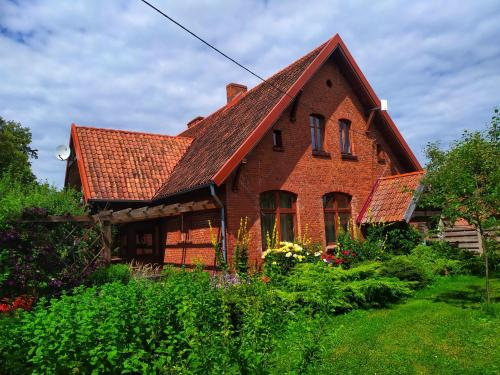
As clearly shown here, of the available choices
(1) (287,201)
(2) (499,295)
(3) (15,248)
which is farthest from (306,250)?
(3) (15,248)

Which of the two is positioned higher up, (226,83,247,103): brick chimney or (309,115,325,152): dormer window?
(226,83,247,103): brick chimney

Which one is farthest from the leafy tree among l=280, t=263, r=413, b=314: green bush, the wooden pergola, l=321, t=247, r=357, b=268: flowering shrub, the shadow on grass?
the wooden pergola

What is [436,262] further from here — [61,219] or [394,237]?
[61,219]

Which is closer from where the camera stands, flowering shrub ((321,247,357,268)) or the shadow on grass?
the shadow on grass

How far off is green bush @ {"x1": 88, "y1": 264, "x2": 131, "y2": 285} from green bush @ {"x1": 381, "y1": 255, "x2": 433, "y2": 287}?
6.54 metres

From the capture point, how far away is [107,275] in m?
9.48

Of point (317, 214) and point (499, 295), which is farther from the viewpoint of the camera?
point (317, 214)

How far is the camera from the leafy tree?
821cm

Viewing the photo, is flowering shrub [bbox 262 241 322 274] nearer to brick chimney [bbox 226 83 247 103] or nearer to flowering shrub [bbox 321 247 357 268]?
flowering shrub [bbox 321 247 357 268]

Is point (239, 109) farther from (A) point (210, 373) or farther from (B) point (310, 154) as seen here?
(A) point (210, 373)

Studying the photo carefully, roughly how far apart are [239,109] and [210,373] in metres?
13.7

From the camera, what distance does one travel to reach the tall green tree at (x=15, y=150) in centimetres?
2881

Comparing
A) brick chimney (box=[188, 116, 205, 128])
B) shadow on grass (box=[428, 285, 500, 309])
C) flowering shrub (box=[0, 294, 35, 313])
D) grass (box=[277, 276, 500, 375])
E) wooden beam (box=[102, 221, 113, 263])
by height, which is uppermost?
brick chimney (box=[188, 116, 205, 128])

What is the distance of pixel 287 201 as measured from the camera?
44.7ft
